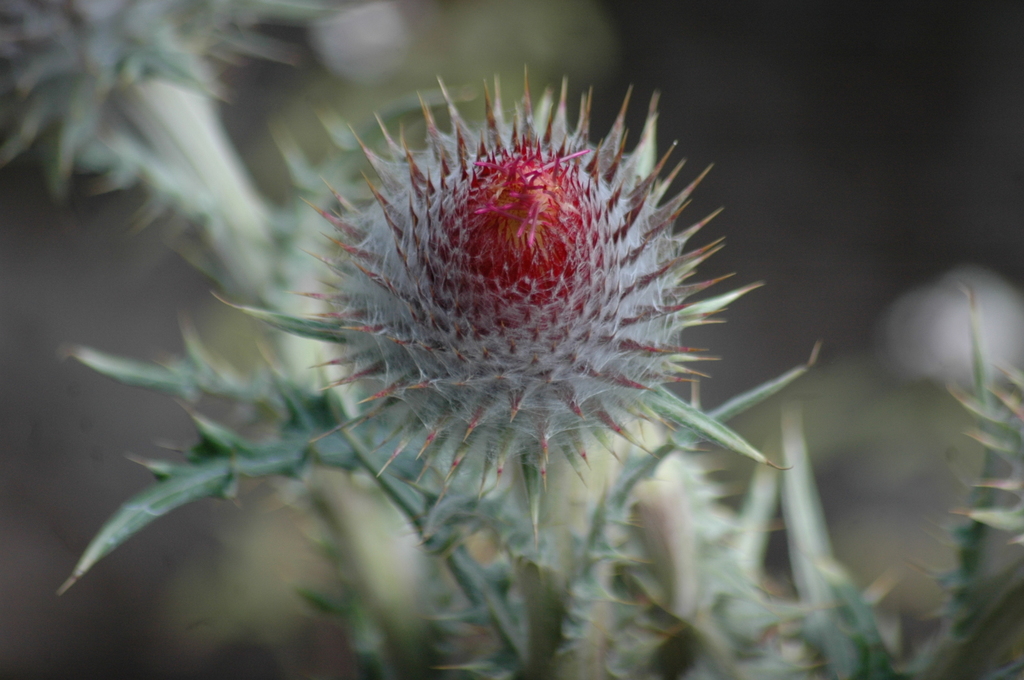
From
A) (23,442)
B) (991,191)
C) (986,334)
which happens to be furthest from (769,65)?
(23,442)

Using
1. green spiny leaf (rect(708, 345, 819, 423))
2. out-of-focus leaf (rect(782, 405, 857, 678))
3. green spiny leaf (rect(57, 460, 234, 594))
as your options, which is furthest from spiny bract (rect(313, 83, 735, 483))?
out-of-focus leaf (rect(782, 405, 857, 678))

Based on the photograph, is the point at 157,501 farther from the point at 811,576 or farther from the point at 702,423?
the point at 811,576

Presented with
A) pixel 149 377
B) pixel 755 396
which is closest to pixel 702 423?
pixel 755 396

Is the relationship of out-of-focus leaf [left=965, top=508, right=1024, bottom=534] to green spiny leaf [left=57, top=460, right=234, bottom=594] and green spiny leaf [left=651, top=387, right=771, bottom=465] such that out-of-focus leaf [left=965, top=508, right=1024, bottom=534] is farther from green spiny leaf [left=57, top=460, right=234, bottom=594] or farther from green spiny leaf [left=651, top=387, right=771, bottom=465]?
green spiny leaf [left=57, top=460, right=234, bottom=594]

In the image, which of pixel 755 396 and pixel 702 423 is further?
pixel 755 396

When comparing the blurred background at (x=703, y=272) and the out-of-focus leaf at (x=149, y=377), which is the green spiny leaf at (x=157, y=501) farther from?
the blurred background at (x=703, y=272)

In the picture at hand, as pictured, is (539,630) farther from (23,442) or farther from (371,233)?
(23,442)
